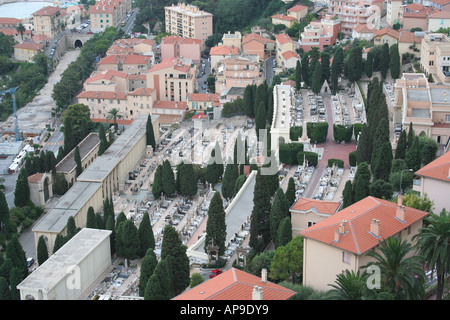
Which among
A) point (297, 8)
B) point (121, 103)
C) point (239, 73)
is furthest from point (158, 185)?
point (297, 8)

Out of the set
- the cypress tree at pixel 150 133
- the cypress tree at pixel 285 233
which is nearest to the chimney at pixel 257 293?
the cypress tree at pixel 285 233

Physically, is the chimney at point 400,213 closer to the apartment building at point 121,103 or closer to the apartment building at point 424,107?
the apartment building at point 424,107

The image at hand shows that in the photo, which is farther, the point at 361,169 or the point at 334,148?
the point at 334,148

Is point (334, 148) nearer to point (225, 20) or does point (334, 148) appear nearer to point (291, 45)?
point (291, 45)

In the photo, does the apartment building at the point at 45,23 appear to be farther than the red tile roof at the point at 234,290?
Yes

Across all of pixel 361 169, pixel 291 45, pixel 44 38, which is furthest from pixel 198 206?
pixel 44 38
